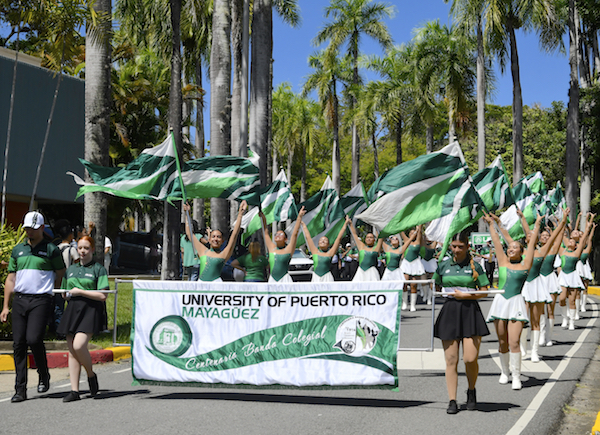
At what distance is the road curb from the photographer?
10.1 metres

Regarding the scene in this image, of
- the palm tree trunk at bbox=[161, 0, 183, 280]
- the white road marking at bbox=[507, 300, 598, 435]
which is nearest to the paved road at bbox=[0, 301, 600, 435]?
the white road marking at bbox=[507, 300, 598, 435]

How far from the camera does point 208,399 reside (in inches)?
324

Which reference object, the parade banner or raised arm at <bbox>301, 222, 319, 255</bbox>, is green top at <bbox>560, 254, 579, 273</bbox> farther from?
the parade banner

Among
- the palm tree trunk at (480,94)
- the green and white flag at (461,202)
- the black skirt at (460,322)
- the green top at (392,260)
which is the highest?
the palm tree trunk at (480,94)

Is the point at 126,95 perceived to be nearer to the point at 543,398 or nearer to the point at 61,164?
the point at 61,164

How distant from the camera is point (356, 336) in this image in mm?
7965

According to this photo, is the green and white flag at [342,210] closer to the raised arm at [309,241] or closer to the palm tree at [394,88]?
the raised arm at [309,241]

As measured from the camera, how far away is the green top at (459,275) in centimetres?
782

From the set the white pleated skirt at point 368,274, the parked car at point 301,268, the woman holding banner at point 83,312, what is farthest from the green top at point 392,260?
the woman holding banner at point 83,312

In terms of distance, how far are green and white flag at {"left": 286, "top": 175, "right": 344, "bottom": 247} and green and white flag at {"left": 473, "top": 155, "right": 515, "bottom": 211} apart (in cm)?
351

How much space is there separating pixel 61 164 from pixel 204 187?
1650 centimetres

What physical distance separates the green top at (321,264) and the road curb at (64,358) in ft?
13.6

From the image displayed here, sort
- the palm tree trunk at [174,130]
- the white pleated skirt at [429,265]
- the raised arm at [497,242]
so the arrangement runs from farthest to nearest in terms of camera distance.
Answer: the white pleated skirt at [429,265], the palm tree trunk at [174,130], the raised arm at [497,242]

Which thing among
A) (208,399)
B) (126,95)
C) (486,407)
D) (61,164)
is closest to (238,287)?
(208,399)
